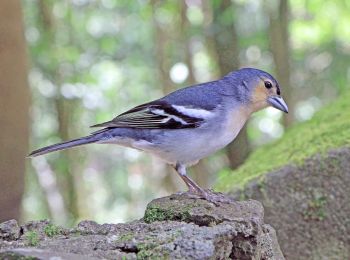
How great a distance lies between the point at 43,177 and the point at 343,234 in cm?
804

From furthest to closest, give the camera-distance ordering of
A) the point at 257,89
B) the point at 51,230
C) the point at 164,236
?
1. the point at 257,89
2. the point at 51,230
3. the point at 164,236

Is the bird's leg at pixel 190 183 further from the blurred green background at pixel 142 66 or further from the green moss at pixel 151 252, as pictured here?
the blurred green background at pixel 142 66

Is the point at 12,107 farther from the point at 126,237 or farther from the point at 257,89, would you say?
the point at 126,237

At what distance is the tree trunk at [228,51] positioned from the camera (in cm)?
903

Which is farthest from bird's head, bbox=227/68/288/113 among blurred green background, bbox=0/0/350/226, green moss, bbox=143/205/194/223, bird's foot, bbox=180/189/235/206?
blurred green background, bbox=0/0/350/226

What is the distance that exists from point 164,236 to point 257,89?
178 cm

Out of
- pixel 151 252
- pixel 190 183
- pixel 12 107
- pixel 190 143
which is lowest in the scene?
pixel 151 252

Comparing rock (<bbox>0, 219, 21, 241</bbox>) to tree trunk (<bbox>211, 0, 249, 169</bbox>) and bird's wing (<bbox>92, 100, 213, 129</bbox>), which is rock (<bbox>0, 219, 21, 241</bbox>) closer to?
bird's wing (<bbox>92, 100, 213, 129</bbox>)

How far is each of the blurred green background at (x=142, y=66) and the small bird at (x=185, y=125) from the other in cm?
457

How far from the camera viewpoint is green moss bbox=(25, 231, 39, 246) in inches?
123

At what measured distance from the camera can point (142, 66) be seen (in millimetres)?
11633

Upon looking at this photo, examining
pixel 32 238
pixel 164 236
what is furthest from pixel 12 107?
pixel 164 236

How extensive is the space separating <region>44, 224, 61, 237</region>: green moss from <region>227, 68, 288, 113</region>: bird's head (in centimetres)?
168

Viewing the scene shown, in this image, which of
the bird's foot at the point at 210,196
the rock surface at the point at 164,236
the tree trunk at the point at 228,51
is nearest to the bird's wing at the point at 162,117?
the bird's foot at the point at 210,196
